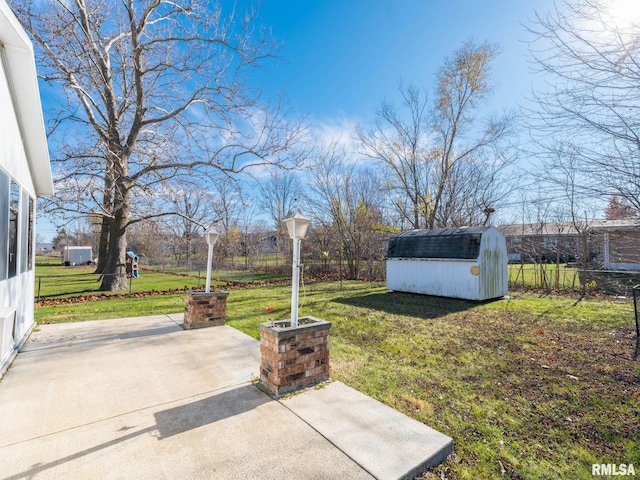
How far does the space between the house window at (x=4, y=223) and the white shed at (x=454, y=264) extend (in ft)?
34.5

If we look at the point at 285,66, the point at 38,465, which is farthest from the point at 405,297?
the point at 38,465

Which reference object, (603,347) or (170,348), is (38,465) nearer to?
(170,348)

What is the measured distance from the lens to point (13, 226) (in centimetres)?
451

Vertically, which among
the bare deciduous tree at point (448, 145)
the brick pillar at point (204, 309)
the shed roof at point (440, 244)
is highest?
the bare deciduous tree at point (448, 145)

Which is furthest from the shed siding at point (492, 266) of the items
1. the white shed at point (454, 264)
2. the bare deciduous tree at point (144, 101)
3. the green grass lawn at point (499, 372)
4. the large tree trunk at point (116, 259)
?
the large tree trunk at point (116, 259)

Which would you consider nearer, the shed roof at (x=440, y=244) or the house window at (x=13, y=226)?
the house window at (x=13, y=226)

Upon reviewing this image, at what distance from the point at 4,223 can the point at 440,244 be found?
35.2ft

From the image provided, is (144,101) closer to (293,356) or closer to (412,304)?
(412,304)

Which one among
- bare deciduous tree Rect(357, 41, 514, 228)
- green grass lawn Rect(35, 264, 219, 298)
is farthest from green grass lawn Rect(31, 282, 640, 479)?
bare deciduous tree Rect(357, 41, 514, 228)

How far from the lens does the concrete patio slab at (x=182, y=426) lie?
7.30 ft

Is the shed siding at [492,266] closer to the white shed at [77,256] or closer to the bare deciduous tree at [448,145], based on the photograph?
the bare deciduous tree at [448,145]

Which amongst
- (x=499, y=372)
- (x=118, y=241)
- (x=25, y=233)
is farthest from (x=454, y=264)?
(x=118, y=241)

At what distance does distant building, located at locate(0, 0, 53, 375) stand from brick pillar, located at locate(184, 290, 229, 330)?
2493 mm

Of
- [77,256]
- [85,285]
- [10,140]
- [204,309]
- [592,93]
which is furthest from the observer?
[77,256]
